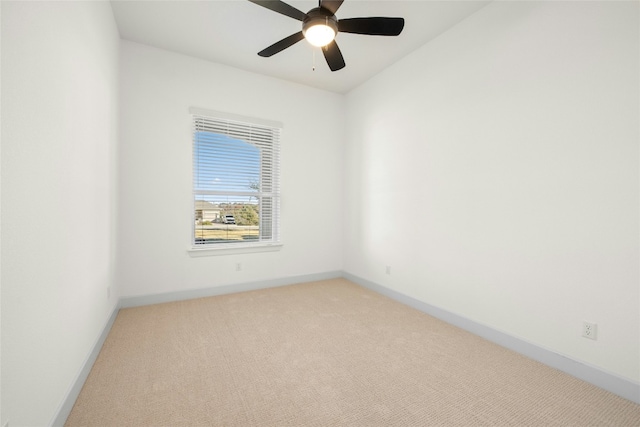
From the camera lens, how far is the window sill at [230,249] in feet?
11.9

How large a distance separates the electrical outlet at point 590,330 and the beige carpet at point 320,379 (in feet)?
1.05

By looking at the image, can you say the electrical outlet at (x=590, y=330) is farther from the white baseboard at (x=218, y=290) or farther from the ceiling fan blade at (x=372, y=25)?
the white baseboard at (x=218, y=290)

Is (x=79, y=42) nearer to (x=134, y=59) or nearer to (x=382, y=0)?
(x=134, y=59)

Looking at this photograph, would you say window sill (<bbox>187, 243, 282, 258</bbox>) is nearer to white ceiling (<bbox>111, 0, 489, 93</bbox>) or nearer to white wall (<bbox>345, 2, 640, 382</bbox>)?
white wall (<bbox>345, 2, 640, 382</bbox>)

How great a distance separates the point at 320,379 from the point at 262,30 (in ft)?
10.5

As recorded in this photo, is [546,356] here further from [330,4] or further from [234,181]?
[234,181]

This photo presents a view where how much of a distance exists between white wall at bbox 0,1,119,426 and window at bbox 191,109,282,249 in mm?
1435

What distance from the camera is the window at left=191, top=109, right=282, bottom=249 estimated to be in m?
3.69

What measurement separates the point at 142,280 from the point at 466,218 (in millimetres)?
3594

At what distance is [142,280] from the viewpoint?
334cm

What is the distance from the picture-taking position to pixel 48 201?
4.50 ft

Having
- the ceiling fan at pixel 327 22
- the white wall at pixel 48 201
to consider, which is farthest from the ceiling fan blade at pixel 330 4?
the white wall at pixel 48 201

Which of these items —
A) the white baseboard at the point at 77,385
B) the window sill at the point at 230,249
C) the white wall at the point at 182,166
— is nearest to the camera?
the white baseboard at the point at 77,385

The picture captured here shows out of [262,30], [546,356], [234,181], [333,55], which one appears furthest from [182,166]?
[546,356]
